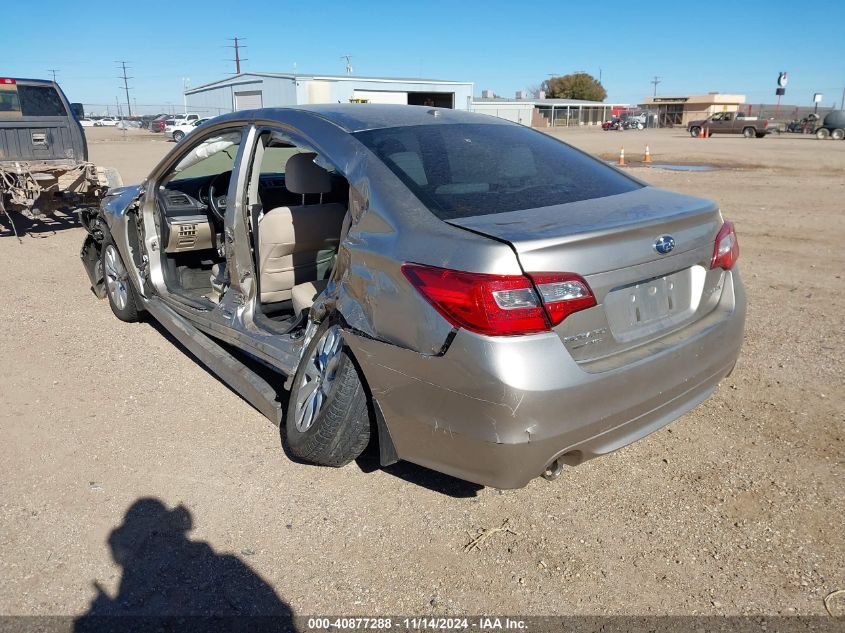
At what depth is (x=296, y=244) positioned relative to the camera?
3939mm

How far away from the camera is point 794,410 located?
3922 mm

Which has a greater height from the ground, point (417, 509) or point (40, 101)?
point (40, 101)

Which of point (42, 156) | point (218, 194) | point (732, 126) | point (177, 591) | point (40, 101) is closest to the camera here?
point (177, 591)

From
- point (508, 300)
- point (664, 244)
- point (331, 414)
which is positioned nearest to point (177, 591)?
point (331, 414)

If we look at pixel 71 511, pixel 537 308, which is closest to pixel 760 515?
pixel 537 308

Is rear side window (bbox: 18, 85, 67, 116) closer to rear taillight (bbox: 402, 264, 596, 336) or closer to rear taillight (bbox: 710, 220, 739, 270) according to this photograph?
rear taillight (bbox: 402, 264, 596, 336)

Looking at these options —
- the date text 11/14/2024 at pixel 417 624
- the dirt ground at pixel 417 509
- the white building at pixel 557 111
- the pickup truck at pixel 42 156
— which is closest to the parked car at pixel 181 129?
the white building at pixel 557 111

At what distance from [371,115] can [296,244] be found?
90cm

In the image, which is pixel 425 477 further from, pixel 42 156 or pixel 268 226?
pixel 42 156

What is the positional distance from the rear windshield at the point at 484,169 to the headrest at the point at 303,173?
521mm

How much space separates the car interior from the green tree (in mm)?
108193

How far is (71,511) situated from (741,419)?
3500mm

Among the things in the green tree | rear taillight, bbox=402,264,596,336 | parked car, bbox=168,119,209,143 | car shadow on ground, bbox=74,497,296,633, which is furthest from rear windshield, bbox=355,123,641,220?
the green tree

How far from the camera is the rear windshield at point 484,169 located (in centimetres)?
281
